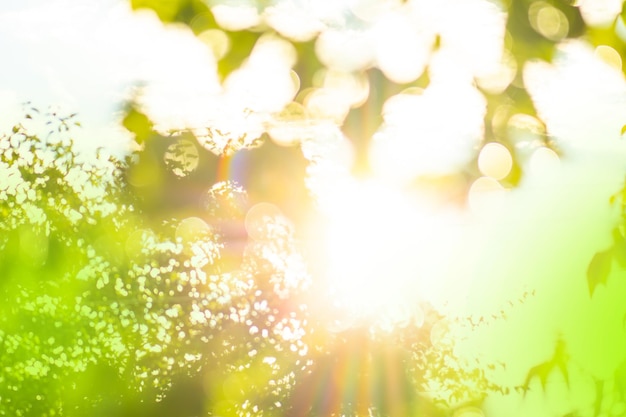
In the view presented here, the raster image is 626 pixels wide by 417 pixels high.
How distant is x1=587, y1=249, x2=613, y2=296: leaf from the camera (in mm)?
1987

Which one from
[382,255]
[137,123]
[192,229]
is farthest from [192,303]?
[137,123]

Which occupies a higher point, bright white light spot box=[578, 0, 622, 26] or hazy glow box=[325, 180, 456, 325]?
hazy glow box=[325, 180, 456, 325]

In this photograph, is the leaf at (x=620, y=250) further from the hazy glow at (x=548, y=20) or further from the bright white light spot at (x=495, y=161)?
the hazy glow at (x=548, y=20)

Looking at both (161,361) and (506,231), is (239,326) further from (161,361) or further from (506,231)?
(506,231)

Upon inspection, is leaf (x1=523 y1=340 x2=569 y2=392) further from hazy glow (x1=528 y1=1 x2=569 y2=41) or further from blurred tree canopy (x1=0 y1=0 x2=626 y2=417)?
blurred tree canopy (x1=0 y1=0 x2=626 y2=417)

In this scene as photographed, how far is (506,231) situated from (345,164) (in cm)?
901

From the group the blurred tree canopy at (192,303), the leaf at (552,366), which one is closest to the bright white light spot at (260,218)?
the blurred tree canopy at (192,303)

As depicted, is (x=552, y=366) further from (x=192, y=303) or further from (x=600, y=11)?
(x=192, y=303)

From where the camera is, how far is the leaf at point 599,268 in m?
1.99

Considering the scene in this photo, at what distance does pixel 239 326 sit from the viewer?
818 inches

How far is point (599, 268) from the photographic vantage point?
2.02 meters

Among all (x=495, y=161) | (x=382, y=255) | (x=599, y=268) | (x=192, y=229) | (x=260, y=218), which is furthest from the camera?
(x=192, y=229)

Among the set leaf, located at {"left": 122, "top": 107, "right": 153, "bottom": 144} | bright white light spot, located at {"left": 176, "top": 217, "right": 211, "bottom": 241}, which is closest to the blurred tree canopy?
bright white light spot, located at {"left": 176, "top": 217, "right": 211, "bottom": 241}

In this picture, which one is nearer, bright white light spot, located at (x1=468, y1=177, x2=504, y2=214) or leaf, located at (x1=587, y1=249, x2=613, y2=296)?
leaf, located at (x1=587, y1=249, x2=613, y2=296)
